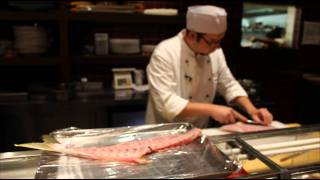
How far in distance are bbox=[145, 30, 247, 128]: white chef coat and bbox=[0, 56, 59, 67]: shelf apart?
47.8 inches

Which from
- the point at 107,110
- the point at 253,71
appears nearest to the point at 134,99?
the point at 107,110

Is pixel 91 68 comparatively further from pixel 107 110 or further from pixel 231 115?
pixel 231 115

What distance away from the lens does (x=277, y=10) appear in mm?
3637

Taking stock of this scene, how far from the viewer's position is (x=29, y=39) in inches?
110

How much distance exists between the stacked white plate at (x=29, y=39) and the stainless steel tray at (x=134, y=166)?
6.62 ft

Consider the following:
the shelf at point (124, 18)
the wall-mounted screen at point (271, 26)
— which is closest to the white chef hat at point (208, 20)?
the shelf at point (124, 18)

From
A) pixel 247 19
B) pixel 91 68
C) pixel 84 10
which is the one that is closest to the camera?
pixel 84 10

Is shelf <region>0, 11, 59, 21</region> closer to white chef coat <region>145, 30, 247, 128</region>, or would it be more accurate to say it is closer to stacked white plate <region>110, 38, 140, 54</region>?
stacked white plate <region>110, 38, 140, 54</region>

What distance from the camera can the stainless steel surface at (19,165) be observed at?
0.90m

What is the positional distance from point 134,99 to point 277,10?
2.00 metres

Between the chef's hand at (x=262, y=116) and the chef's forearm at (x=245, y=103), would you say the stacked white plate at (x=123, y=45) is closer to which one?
the chef's forearm at (x=245, y=103)

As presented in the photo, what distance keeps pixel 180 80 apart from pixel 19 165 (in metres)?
1.20

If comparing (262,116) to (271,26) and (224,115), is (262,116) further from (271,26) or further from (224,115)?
(271,26)

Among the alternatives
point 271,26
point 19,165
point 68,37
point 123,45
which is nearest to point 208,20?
point 19,165
